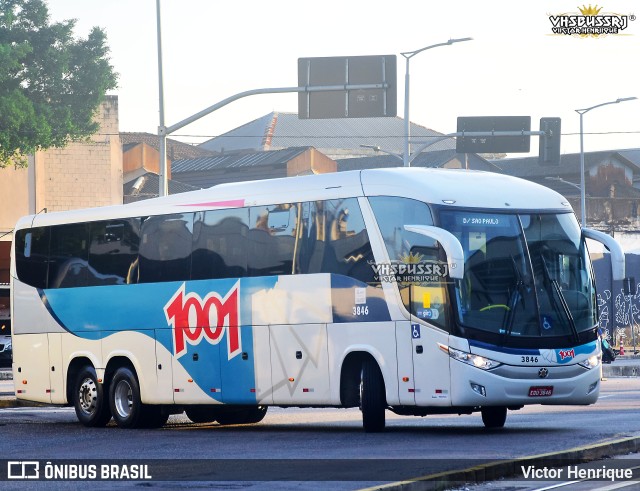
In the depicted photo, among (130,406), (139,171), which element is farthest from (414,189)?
(139,171)

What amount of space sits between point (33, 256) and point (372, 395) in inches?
311

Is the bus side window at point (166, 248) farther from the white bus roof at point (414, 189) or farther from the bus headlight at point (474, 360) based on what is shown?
the bus headlight at point (474, 360)

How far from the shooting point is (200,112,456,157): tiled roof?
395 ft

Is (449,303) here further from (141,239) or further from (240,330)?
(141,239)

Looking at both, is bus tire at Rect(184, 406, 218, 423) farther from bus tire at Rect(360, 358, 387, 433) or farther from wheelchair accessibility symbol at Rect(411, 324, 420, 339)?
wheelchair accessibility symbol at Rect(411, 324, 420, 339)

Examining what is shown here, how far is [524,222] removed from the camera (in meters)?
17.9

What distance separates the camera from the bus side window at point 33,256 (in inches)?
909

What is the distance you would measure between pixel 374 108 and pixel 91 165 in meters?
Result: 29.3

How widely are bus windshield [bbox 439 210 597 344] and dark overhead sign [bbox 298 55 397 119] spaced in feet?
44.7

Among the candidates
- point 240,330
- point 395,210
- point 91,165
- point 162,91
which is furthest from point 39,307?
point 91,165

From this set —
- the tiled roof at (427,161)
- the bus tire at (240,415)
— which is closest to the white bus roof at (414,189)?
the bus tire at (240,415)

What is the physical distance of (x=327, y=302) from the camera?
731 inches

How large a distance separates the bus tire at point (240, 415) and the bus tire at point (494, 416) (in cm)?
426

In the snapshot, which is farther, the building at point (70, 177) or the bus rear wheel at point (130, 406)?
the building at point (70, 177)
